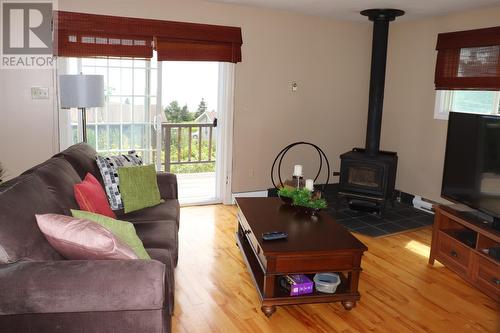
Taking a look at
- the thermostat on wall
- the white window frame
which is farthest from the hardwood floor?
the thermostat on wall

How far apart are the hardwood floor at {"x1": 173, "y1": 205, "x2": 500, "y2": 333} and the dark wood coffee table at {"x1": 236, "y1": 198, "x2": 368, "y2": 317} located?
4.9 inches

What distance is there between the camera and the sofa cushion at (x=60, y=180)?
2.49 metres

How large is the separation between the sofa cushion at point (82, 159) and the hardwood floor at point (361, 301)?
1.02m

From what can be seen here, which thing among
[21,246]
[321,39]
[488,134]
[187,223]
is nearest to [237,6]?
[321,39]

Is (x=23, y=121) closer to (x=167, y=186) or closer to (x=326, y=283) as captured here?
(x=167, y=186)

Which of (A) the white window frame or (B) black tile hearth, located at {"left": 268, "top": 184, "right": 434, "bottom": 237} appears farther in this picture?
(A) the white window frame

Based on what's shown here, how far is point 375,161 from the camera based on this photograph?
4.92 metres

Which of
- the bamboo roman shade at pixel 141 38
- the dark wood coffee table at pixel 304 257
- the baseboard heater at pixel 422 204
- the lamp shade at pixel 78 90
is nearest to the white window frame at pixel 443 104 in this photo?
the baseboard heater at pixel 422 204

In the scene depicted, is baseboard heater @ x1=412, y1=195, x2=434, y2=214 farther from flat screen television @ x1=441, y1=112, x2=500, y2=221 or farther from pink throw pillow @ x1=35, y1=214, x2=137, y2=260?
pink throw pillow @ x1=35, y1=214, x2=137, y2=260

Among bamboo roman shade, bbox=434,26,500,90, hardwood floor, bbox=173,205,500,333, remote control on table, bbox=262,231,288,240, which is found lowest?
hardwood floor, bbox=173,205,500,333

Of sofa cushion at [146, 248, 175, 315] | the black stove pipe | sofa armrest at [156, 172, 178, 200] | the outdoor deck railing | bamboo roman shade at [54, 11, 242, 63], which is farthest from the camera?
the outdoor deck railing

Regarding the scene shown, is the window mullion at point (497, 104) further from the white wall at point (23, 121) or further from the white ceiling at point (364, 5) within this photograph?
the white wall at point (23, 121)

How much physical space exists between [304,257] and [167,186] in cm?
148

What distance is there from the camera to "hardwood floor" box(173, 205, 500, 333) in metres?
2.72
